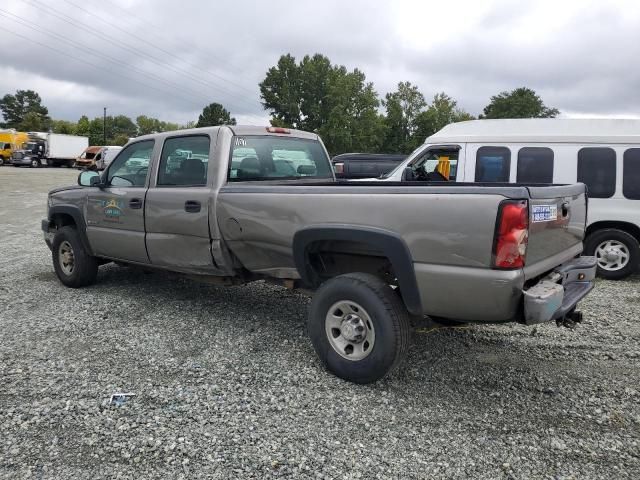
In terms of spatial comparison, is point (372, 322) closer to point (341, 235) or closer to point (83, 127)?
point (341, 235)

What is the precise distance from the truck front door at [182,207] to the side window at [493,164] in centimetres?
464

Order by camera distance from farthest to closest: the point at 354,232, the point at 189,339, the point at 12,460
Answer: the point at 189,339, the point at 354,232, the point at 12,460

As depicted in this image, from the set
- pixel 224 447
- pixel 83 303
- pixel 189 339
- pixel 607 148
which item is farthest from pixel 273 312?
pixel 607 148

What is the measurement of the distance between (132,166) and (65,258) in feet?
5.40

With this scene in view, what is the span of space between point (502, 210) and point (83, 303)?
4.53 meters

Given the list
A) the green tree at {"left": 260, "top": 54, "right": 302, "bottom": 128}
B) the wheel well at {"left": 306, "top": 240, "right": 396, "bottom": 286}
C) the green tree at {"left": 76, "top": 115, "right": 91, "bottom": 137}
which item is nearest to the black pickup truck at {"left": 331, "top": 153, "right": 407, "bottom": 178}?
the wheel well at {"left": 306, "top": 240, "right": 396, "bottom": 286}

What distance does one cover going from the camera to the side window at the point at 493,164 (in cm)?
777

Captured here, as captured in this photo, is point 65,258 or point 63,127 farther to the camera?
point 63,127

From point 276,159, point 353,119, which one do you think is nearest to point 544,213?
point 276,159

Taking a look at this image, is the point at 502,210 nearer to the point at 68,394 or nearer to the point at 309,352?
the point at 309,352

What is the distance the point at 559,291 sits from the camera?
323 cm

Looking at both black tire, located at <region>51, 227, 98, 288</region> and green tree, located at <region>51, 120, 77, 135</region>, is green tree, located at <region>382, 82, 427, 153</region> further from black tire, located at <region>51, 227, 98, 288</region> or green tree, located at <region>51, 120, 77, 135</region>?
green tree, located at <region>51, 120, 77, 135</region>

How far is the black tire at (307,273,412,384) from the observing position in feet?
11.2

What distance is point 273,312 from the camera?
17.6ft
